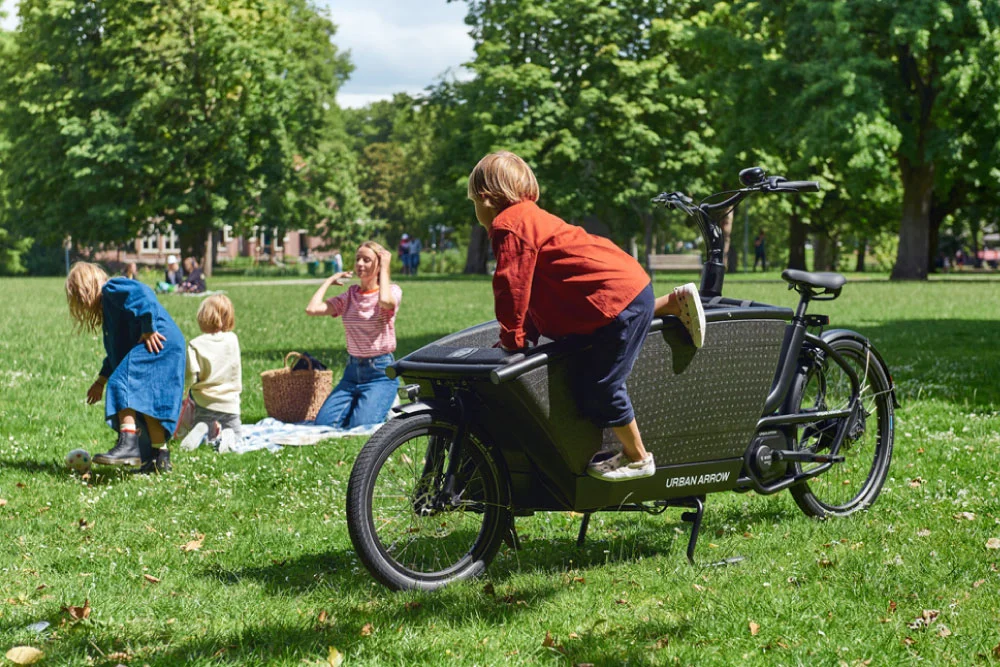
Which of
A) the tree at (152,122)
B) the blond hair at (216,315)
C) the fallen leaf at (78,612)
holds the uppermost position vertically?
the tree at (152,122)

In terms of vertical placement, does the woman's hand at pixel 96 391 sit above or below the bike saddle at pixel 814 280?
below

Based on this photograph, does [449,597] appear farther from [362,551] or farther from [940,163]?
[940,163]

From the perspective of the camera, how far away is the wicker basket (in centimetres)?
912

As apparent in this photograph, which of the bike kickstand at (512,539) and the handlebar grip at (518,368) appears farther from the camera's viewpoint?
the bike kickstand at (512,539)

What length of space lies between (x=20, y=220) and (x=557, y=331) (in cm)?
4376

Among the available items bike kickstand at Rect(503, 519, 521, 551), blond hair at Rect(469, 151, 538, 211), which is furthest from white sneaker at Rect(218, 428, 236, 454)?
blond hair at Rect(469, 151, 538, 211)

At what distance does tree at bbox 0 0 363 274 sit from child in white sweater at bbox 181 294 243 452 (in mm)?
34459

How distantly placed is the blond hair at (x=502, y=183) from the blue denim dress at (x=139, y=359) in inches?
133

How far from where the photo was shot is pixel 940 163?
36969mm

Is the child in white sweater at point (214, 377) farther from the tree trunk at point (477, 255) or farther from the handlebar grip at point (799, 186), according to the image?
the tree trunk at point (477, 255)

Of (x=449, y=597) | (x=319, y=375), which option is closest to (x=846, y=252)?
(x=319, y=375)

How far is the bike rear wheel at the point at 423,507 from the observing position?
4.44 m

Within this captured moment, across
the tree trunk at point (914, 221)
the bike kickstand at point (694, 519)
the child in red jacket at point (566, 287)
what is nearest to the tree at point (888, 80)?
the tree trunk at point (914, 221)

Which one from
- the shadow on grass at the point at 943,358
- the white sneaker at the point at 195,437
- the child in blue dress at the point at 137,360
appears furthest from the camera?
the shadow on grass at the point at 943,358
